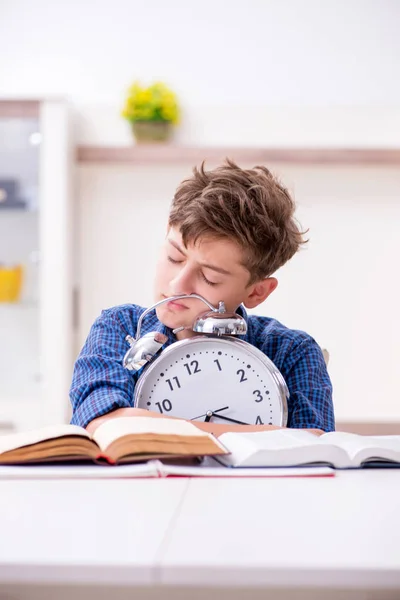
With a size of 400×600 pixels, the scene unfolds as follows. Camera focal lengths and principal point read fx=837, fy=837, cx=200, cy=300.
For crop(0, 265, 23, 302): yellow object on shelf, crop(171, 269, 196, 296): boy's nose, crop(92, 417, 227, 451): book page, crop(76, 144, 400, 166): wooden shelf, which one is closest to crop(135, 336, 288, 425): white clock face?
crop(171, 269, 196, 296): boy's nose

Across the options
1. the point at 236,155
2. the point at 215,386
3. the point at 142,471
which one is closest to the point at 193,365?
the point at 215,386

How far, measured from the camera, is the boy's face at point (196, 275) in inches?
65.6

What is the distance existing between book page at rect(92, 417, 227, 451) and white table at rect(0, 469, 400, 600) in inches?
6.4

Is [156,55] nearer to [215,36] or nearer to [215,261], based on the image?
[215,36]

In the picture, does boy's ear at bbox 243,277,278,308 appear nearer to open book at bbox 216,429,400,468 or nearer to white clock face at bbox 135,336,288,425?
white clock face at bbox 135,336,288,425

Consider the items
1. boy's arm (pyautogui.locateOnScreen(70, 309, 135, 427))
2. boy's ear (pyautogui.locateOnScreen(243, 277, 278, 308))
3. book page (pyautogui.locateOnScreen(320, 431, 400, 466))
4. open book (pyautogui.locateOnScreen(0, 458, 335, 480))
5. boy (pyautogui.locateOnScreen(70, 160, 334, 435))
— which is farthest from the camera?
boy's ear (pyautogui.locateOnScreen(243, 277, 278, 308))

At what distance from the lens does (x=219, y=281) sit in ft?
5.53

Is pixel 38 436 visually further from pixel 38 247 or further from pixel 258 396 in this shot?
pixel 38 247

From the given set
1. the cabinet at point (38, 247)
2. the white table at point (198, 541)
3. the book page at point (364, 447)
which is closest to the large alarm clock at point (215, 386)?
the book page at point (364, 447)

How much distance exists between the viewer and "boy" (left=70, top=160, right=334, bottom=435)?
1.66m

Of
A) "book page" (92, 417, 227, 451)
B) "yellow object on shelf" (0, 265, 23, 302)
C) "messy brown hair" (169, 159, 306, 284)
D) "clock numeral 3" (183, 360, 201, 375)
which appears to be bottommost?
"yellow object on shelf" (0, 265, 23, 302)

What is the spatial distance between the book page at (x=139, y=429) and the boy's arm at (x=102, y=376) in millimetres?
319

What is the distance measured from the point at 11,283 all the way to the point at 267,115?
145cm

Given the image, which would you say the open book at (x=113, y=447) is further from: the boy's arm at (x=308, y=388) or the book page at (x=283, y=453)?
the boy's arm at (x=308, y=388)
